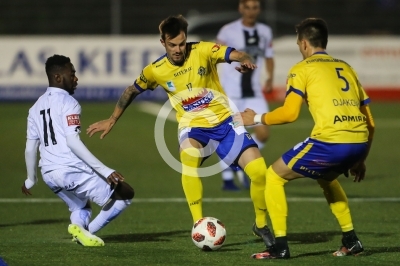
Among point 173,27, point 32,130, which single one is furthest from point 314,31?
point 32,130

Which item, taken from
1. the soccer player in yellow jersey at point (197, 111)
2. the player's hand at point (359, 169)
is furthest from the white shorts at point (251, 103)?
the player's hand at point (359, 169)

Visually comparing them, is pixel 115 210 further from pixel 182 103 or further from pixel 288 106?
pixel 288 106

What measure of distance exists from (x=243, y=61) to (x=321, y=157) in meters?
1.29

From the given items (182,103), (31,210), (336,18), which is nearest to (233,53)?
(182,103)

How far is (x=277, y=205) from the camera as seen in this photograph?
6883 millimetres

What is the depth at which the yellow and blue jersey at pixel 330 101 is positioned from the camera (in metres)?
6.70

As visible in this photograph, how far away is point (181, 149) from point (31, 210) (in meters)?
2.87

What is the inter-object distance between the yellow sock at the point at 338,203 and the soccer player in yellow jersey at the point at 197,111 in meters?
0.70

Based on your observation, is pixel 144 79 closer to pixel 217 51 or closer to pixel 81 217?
pixel 217 51

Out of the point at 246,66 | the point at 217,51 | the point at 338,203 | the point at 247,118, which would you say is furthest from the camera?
the point at 217,51

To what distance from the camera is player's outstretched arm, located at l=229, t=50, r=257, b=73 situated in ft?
24.4

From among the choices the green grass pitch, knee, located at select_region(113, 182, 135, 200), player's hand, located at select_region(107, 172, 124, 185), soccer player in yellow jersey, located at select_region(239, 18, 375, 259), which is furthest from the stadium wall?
soccer player in yellow jersey, located at select_region(239, 18, 375, 259)

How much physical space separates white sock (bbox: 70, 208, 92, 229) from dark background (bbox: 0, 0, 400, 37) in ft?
50.2

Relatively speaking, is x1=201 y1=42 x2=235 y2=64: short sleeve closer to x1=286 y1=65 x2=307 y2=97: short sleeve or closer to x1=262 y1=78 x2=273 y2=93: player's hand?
x1=286 y1=65 x2=307 y2=97: short sleeve
